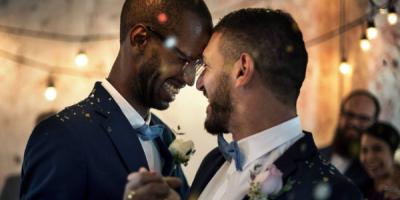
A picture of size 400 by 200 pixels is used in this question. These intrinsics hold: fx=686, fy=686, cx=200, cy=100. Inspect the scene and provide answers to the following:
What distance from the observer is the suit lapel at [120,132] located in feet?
6.51

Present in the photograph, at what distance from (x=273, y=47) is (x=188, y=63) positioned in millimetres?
337

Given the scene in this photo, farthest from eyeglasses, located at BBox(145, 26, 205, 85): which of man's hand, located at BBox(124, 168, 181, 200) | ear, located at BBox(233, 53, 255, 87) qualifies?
man's hand, located at BBox(124, 168, 181, 200)

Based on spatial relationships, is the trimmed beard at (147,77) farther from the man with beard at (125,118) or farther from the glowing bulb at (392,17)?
the glowing bulb at (392,17)

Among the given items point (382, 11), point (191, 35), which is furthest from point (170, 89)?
point (382, 11)

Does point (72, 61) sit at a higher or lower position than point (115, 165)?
higher

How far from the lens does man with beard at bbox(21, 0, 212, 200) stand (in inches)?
73.0

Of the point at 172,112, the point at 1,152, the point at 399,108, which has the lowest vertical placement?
the point at 399,108

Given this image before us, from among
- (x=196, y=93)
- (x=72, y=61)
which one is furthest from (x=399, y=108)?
(x=72, y=61)

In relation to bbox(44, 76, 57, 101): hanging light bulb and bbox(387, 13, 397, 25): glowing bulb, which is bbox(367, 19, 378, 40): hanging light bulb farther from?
bbox(44, 76, 57, 101): hanging light bulb

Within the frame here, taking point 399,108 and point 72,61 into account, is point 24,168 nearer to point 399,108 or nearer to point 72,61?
point 72,61

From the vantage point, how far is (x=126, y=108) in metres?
2.09

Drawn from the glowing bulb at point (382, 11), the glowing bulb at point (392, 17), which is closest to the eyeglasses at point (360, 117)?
the glowing bulb at point (392, 17)

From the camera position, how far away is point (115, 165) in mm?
1957

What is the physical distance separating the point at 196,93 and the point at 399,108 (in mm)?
1656
